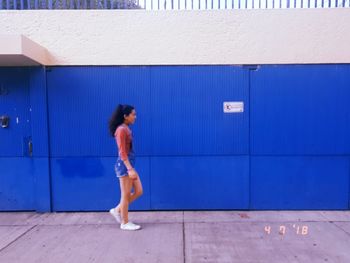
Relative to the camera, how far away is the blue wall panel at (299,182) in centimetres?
515

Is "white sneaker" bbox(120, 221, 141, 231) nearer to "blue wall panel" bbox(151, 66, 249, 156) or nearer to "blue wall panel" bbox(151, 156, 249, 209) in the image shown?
"blue wall panel" bbox(151, 156, 249, 209)

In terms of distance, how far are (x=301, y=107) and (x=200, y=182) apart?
188cm

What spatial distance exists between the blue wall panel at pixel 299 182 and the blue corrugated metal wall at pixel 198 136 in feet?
0.05

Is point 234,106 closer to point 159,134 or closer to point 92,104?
point 159,134

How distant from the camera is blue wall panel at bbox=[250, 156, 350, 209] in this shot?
515cm

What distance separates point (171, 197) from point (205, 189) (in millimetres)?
533

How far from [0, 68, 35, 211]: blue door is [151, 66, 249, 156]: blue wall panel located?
1942 millimetres

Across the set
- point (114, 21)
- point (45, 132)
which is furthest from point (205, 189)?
point (114, 21)

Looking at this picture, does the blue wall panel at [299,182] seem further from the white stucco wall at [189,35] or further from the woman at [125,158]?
the woman at [125,158]

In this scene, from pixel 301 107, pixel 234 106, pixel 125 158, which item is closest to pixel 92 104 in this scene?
pixel 125 158

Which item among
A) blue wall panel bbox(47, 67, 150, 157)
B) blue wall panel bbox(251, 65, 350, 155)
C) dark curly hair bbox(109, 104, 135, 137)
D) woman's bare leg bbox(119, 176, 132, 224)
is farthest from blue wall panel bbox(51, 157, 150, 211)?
blue wall panel bbox(251, 65, 350, 155)

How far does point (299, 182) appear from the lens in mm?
5176

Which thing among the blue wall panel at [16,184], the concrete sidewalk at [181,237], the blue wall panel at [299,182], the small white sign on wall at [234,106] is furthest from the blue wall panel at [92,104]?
the blue wall panel at [299,182]

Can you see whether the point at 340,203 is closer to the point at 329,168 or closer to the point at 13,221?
the point at 329,168
